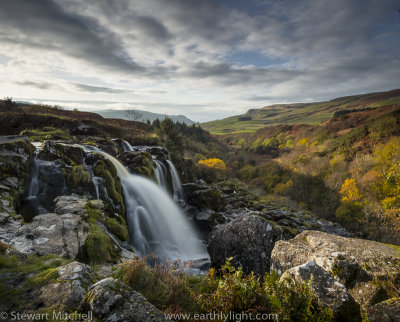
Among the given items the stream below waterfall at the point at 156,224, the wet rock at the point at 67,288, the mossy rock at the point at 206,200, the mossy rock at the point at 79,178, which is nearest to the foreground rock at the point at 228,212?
the mossy rock at the point at 206,200

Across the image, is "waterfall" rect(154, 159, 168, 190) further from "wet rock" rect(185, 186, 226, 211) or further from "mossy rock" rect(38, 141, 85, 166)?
"mossy rock" rect(38, 141, 85, 166)

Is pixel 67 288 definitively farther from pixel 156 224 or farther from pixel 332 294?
pixel 156 224

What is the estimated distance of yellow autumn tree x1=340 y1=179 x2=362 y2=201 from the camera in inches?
1137

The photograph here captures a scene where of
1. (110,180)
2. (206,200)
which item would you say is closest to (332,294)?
(110,180)

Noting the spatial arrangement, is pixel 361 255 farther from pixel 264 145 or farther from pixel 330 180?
pixel 264 145

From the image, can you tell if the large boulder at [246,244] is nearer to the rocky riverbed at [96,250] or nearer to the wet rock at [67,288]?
the rocky riverbed at [96,250]

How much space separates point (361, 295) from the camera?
4043 mm

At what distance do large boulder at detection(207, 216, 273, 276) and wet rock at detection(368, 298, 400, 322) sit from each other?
610 cm

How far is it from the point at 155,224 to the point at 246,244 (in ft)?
31.1

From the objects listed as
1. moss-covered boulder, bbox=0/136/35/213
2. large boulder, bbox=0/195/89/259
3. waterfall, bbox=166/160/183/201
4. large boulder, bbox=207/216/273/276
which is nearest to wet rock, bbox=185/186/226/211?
waterfall, bbox=166/160/183/201

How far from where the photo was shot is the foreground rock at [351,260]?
4074 millimetres

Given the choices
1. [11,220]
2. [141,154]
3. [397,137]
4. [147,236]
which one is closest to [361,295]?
[11,220]

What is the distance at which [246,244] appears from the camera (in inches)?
383

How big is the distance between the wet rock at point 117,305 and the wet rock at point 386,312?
11.0ft
